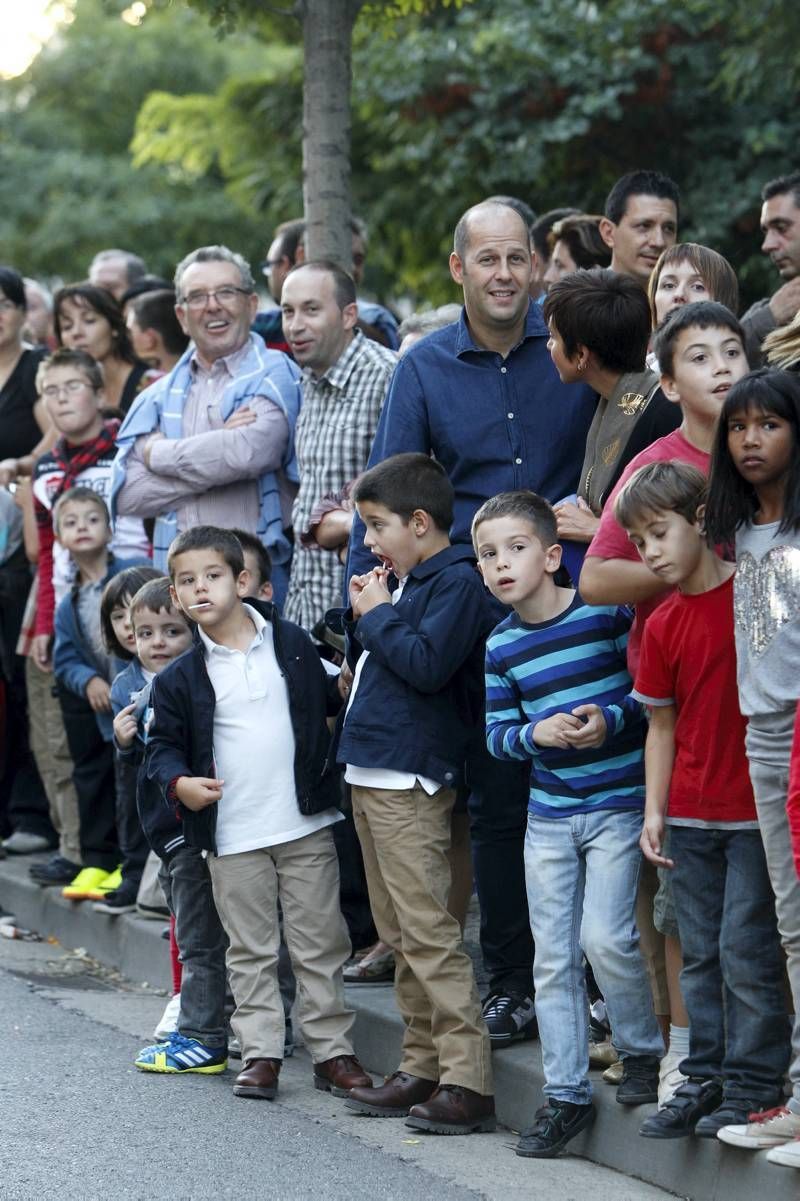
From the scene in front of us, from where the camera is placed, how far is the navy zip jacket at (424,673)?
17.8ft

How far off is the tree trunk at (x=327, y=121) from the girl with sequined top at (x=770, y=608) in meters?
3.95

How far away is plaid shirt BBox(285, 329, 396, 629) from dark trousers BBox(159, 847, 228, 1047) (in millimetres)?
1099

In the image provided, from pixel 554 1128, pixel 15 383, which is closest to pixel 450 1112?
pixel 554 1128

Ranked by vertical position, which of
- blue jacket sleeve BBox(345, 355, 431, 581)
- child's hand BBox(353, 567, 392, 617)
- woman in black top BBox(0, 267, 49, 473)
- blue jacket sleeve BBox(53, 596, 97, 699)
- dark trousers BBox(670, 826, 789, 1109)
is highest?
woman in black top BBox(0, 267, 49, 473)

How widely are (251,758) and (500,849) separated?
2.70ft

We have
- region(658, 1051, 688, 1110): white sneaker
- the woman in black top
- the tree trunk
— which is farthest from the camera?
the woman in black top

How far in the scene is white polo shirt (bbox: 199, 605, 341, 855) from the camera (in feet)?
19.3

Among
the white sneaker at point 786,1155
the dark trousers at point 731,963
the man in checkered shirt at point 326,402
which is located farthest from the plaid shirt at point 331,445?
the white sneaker at point 786,1155

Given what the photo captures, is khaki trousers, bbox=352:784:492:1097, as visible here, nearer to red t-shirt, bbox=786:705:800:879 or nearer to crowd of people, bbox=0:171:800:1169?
crowd of people, bbox=0:171:800:1169

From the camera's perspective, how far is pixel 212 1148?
5.18 metres

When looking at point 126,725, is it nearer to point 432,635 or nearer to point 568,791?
point 432,635

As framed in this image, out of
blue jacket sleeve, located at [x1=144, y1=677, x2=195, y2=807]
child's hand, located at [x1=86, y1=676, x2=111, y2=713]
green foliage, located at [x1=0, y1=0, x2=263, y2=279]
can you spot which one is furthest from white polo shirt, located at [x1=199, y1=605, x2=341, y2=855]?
green foliage, located at [x1=0, y1=0, x2=263, y2=279]

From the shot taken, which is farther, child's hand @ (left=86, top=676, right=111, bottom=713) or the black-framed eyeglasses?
child's hand @ (left=86, top=676, right=111, bottom=713)

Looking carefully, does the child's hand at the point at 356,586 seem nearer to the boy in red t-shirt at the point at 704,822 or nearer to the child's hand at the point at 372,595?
the child's hand at the point at 372,595
